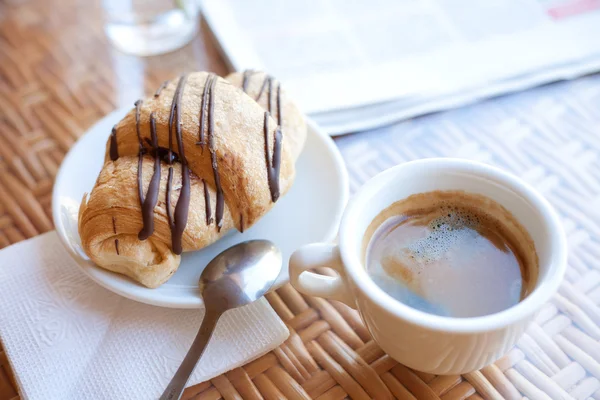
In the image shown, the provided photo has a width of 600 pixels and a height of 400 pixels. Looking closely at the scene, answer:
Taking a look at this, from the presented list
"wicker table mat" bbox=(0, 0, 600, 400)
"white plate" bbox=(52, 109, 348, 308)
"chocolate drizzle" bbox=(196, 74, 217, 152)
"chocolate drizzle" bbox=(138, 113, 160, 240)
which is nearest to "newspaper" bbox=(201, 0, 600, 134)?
"wicker table mat" bbox=(0, 0, 600, 400)

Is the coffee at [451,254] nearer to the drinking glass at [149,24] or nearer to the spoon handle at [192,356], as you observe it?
the spoon handle at [192,356]

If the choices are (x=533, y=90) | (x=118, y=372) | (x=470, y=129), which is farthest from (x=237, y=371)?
(x=533, y=90)

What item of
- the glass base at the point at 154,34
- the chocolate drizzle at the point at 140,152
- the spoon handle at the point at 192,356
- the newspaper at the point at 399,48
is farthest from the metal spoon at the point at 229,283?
the glass base at the point at 154,34

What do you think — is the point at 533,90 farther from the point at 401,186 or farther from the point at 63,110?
the point at 63,110

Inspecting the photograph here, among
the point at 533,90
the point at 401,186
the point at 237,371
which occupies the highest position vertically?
the point at 401,186

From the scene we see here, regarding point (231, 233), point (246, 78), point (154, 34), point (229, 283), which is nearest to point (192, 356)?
point (229, 283)

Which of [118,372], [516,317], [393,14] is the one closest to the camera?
[516,317]

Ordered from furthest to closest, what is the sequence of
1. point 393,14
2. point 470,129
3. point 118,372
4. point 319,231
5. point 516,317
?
point 393,14 < point 470,129 < point 319,231 < point 118,372 < point 516,317
